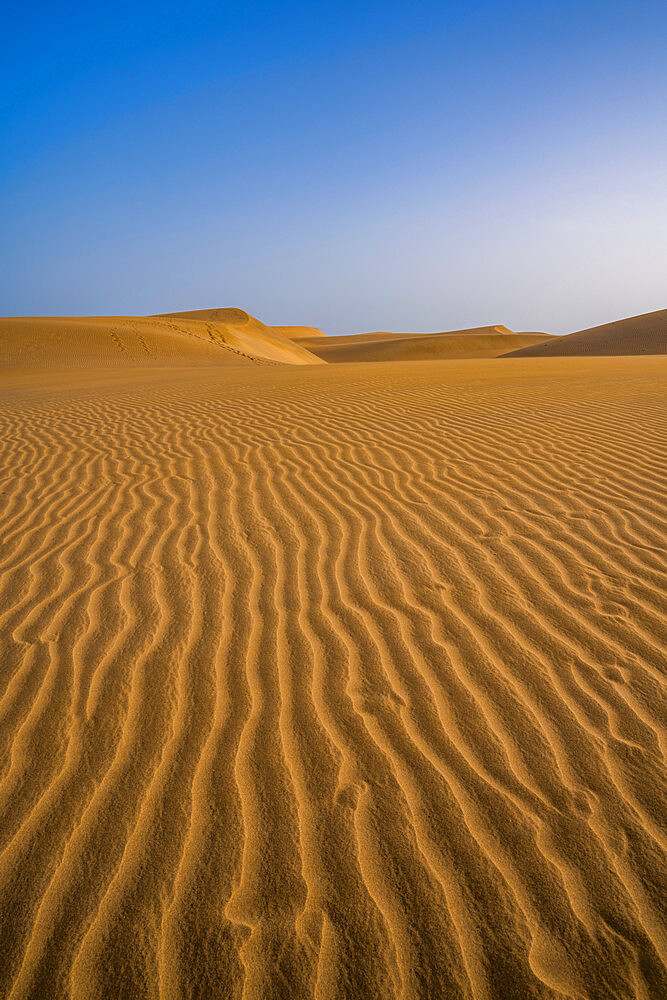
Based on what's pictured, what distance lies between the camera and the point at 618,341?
120 feet

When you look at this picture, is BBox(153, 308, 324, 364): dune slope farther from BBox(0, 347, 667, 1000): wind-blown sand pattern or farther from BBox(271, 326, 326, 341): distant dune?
BBox(271, 326, 326, 341): distant dune

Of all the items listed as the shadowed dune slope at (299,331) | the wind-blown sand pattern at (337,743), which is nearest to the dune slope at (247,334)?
the wind-blown sand pattern at (337,743)

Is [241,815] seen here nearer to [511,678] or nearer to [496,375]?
[511,678]

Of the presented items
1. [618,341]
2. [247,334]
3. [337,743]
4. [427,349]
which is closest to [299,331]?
[427,349]

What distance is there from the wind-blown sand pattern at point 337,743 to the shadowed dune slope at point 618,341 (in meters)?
31.1

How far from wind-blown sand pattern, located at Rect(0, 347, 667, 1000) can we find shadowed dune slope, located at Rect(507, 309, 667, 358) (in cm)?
3106

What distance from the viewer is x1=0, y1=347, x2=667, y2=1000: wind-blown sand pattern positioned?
5.44ft

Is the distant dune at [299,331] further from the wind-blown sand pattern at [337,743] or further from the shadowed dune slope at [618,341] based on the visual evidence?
the wind-blown sand pattern at [337,743]

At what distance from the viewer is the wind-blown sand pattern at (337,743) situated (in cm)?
166

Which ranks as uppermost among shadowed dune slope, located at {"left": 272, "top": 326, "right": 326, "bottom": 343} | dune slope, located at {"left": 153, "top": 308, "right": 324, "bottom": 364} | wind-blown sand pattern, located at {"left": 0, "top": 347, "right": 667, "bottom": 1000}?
wind-blown sand pattern, located at {"left": 0, "top": 347, "right": 667, "bottom": 1000}

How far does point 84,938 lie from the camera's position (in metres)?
1.69

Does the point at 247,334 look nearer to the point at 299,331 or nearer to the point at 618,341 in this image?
the point at 618,341

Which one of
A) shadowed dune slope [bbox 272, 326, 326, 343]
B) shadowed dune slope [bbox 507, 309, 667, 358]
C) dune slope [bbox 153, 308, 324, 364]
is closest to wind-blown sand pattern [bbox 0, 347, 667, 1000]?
shadowed dune slope [bbox 507, 309, 667, 358]

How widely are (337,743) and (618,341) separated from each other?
130 ft
